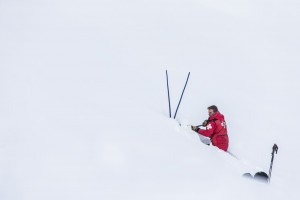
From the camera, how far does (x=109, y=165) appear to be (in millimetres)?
6867

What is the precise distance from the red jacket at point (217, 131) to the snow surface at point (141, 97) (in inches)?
16.3

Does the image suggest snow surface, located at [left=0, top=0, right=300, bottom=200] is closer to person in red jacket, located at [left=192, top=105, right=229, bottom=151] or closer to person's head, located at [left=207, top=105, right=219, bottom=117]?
person in red jacket, located at [left=192, top=105, right=229, bottom=151]

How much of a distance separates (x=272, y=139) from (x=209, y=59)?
17.1 feet

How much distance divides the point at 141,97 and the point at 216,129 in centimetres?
260

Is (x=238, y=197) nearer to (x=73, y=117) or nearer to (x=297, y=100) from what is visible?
(x=73, y=117)

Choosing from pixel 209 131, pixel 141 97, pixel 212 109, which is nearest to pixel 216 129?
pixel 209 131

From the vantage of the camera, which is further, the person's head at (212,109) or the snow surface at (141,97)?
the person's head at (212,109)

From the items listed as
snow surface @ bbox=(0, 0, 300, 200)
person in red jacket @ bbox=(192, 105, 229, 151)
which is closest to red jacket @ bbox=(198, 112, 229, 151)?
person in red jacket @ bbox=(192, 105, 229, 151)

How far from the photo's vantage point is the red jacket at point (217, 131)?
9.41 metres

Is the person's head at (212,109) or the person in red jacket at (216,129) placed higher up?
the person's head at (212,109)

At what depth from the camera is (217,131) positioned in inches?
371

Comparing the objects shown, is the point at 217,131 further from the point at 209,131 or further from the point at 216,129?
the point at 209,131

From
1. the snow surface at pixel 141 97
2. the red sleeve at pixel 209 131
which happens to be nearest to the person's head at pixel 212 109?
the red sleeve at pixel 209 131

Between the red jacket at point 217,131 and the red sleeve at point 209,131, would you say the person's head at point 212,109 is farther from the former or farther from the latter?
the red sleeve at point 209,131
